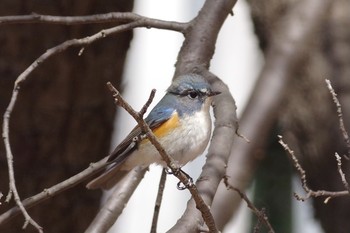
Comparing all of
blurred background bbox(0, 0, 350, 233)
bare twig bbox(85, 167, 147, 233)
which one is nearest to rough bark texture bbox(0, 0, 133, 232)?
blurred background bbox(0, 0, 350, 233)

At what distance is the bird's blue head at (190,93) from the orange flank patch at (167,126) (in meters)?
0.03

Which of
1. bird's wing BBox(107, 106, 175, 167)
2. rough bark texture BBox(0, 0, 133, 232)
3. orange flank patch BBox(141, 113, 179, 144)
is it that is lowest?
orange flank patch BBox(141, 113, 179, 144)

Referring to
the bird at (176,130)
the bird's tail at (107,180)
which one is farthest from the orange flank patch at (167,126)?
the bird's tail at (107,180)

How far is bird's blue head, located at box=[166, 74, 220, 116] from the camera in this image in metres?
3.45

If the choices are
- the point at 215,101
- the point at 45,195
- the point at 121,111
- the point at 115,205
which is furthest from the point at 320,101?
the point at 45,195

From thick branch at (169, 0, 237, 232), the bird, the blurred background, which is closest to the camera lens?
thick branch at (169, 0, 237, 232)

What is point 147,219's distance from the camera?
237 inches

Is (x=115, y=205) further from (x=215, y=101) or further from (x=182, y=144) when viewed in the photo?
(x=215, y=101)

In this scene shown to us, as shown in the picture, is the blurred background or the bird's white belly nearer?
the bird's white belly

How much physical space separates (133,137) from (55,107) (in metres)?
0.87

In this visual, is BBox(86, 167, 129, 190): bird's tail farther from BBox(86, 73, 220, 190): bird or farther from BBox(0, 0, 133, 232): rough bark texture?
BBox(0, 0, 133, 232): rough bark texture

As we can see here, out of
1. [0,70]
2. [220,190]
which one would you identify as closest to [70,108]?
[0,70]

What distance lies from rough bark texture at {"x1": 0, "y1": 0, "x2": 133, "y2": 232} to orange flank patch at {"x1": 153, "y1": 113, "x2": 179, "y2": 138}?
2.40 ft

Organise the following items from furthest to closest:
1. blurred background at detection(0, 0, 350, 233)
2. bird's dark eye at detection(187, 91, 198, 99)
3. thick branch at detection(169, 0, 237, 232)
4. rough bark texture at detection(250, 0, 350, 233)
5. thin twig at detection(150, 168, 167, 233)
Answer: rough bark texture at detection(250, 0, 350, 233) < blurred background at detection(0, 0, 350, 233) < bird's dark eye at detection(187, 91, 198, 99) < thin twig at detection(150, 168, 167, 233) < thick branch at detection(169, 0, 237, 232)
